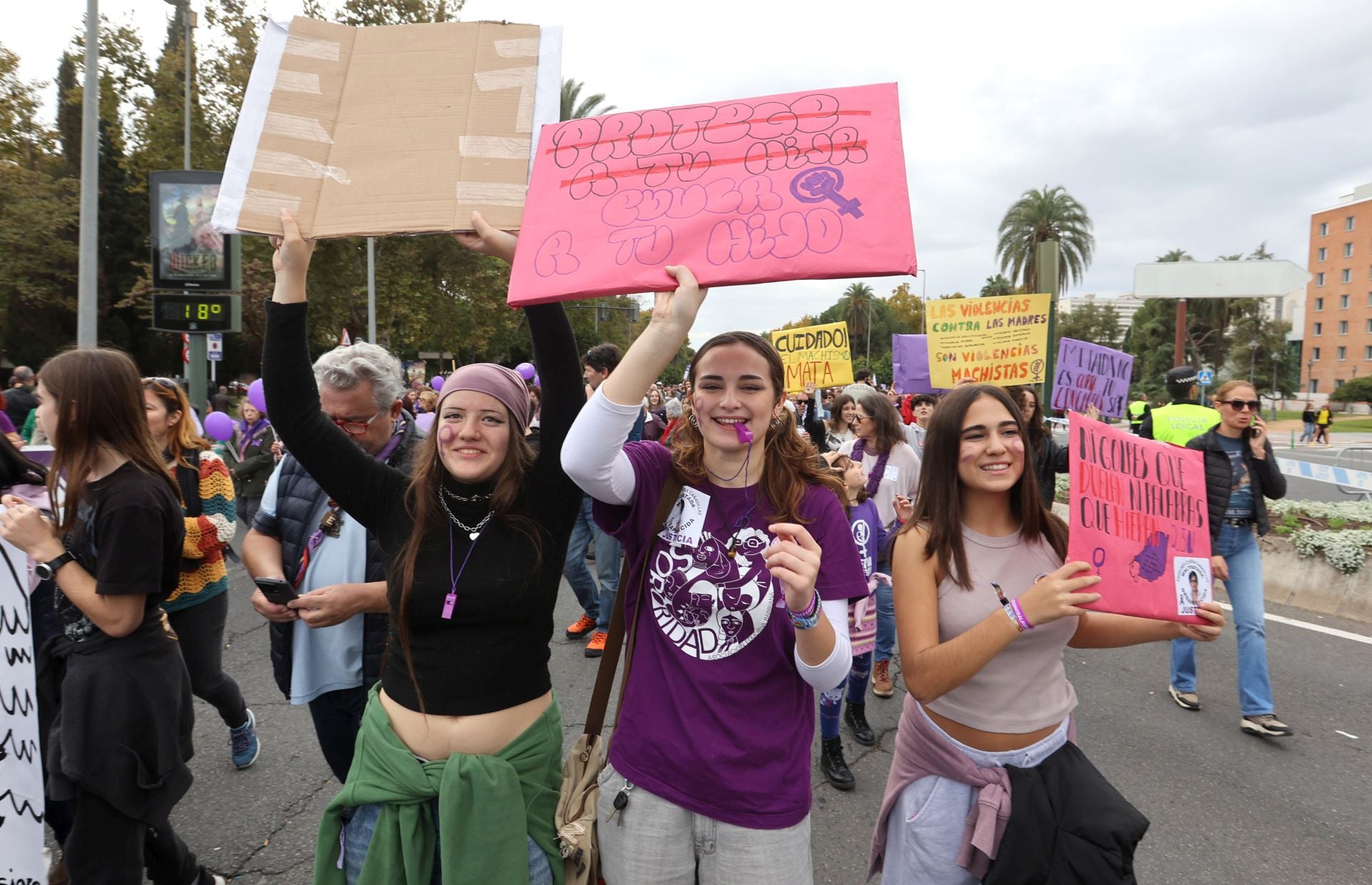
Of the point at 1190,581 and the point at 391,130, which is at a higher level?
the point at 391,130

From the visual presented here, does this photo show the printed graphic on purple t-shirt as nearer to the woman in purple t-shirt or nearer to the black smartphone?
the woman in purple t-shirt

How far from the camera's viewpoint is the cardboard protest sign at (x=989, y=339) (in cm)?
711

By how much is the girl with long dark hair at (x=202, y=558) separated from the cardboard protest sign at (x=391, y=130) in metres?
1.98

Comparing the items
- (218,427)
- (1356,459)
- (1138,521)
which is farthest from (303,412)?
(1356,459)

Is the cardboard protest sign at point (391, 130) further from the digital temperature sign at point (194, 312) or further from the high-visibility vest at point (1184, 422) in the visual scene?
the digital temperature sign at point (194, 312)

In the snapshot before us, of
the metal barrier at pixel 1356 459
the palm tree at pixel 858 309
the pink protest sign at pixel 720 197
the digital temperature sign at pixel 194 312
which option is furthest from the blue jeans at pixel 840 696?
the palm tree at pixel 858 309

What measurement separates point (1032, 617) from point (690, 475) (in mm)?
877

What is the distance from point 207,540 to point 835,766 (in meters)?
3.09

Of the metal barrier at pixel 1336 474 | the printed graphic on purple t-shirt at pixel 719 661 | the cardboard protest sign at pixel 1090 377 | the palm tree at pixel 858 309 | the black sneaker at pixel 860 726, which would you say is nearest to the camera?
the printed graphic on purple t-shirt at pixel 719 661

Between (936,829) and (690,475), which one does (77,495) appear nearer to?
(690,475)

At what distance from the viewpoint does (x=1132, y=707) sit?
4.48 m

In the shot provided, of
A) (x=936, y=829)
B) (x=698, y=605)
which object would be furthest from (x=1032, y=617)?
(x=698, y=605)

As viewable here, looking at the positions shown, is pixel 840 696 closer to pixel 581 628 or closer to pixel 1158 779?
pixel 1158 779

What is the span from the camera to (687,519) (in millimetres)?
1900
